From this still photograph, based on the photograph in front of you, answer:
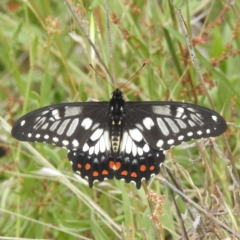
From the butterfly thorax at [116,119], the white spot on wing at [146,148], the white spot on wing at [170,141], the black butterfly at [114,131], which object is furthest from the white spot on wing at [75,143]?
the white spot on wing at [170,141]

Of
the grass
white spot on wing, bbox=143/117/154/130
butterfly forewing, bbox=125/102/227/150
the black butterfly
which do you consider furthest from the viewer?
the grass

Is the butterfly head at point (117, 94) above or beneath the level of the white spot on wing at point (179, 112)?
above

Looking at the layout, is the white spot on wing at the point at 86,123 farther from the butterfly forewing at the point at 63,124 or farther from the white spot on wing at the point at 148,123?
the white spot on wing at the point at 148,123

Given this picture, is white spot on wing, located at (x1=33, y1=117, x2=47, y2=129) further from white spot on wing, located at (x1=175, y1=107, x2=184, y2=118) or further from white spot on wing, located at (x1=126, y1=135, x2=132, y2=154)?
white spot on wing, located at (x1=175, y1=107, x2=184, y2=118)

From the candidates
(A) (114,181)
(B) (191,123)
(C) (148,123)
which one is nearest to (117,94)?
(C) (148,123)

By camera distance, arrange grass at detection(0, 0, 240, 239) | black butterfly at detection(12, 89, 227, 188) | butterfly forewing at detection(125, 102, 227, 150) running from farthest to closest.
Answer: grass at detection(0, 0, 240, 239) → black butterfly at detection(12, 89, 227, 188) → butterfly forewing at detection(125, 102, 227, 150)

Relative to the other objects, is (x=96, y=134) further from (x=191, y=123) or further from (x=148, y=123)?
(x=191, y=123)

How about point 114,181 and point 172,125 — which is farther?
point 114,181

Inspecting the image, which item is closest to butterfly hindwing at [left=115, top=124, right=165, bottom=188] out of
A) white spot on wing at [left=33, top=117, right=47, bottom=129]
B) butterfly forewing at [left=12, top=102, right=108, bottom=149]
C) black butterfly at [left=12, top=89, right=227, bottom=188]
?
black butterfly at [left=12, top=89, right=227, bottom=188]
